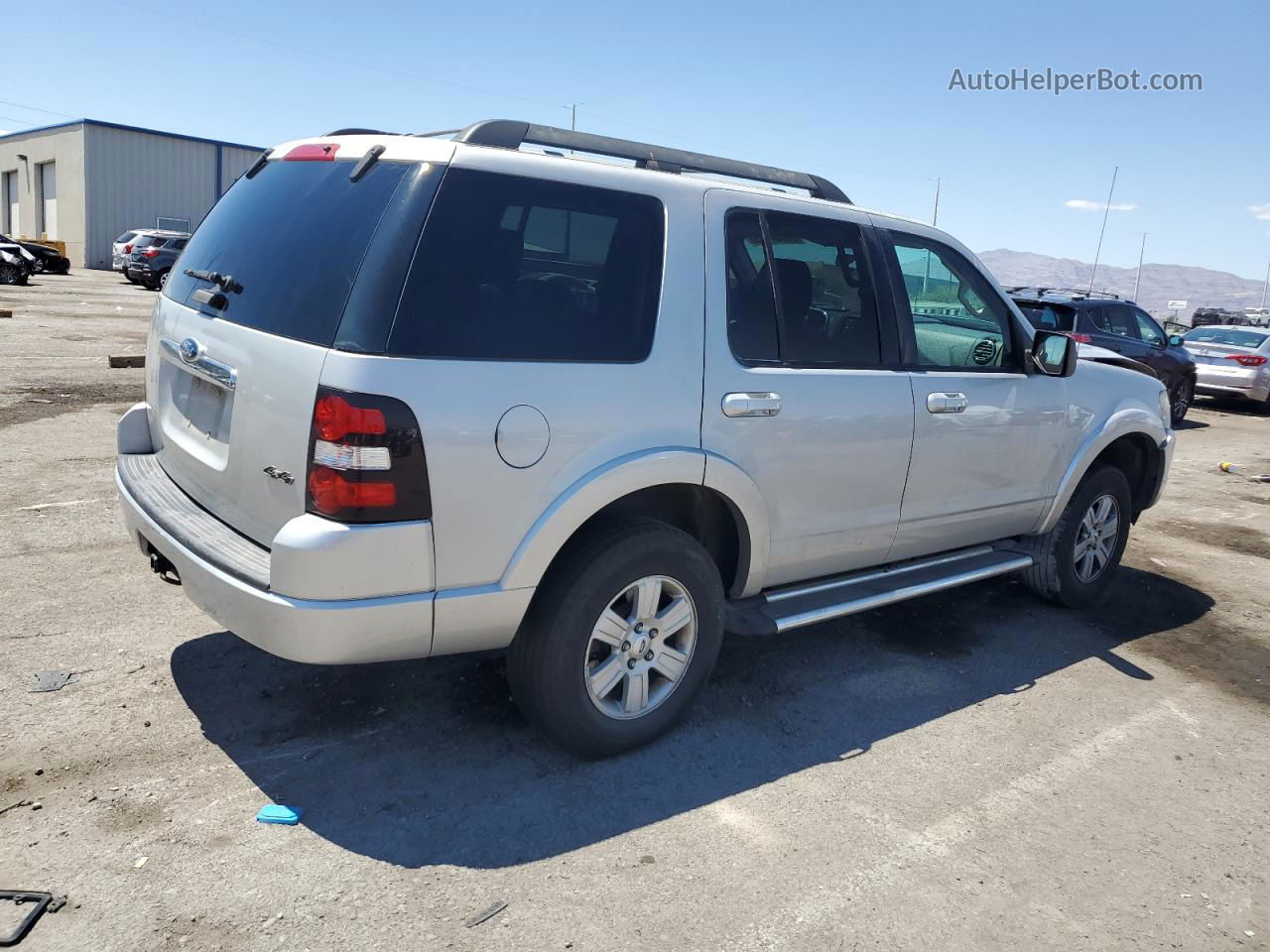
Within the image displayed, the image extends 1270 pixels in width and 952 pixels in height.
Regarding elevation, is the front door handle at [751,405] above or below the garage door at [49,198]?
below

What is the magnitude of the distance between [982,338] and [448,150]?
2874 millimetres

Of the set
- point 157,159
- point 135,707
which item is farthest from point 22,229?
point 135,707

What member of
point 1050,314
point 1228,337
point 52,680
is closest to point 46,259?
point 1050,314

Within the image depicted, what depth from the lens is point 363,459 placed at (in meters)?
2.79

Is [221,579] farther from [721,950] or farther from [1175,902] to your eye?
[1175,902]

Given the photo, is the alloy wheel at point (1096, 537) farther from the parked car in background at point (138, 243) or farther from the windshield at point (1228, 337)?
the parked car in background at point (138, 243)

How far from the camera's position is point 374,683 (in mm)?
3971

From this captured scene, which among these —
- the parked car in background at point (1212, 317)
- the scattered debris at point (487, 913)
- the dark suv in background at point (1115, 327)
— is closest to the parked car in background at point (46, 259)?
the dark suv in background at point (1115, 327)

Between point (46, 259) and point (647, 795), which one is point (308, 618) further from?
point (46, 259)

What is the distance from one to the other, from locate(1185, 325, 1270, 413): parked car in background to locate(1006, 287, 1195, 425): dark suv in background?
7.18 feet

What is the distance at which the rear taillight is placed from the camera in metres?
2.79

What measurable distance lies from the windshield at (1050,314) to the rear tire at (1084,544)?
7638 millimetres

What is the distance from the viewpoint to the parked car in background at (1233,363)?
17.5m

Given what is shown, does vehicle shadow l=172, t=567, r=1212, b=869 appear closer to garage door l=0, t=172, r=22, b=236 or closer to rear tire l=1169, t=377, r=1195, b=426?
rear tire l=1169, t=377, r=1195, b=426
